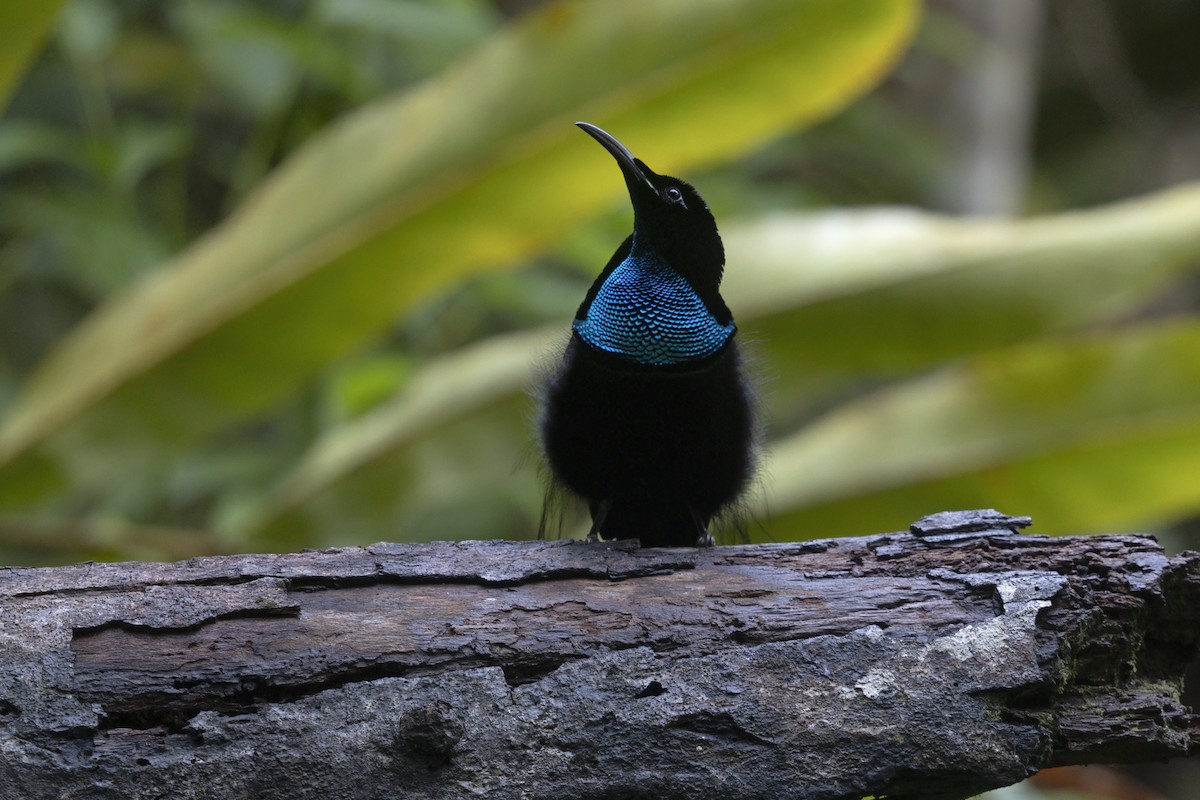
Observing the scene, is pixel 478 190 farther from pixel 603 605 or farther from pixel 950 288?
pixel 603 605

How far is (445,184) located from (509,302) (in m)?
1.08

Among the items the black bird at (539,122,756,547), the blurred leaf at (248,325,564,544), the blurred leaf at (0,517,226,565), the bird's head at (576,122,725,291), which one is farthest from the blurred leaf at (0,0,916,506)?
the bird's head at (576,122,725,291)

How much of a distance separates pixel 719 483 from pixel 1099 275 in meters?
2.24

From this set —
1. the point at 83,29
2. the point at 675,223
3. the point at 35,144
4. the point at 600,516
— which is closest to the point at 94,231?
the point at 35,144

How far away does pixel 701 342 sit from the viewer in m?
2.25

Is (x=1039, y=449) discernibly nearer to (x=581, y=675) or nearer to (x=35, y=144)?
(x=581, y=675)

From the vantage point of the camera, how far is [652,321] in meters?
2.24

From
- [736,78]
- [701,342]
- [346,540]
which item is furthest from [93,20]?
[701,342]

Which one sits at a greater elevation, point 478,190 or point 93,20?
point 93,20

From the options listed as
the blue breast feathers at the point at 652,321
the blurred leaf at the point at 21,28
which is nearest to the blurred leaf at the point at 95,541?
the blurred leaf at the point at 21,28

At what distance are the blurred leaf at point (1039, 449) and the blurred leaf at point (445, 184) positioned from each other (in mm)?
1162

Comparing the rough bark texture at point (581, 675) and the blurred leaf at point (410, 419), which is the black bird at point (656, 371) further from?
the blurred leaf at point (410, 419)

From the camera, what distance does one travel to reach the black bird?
2.24 metres

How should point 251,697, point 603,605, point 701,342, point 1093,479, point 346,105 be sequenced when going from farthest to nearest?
point 346,105 → point 1093,479 → point 701,342 → point 603,605 → point 251,697
